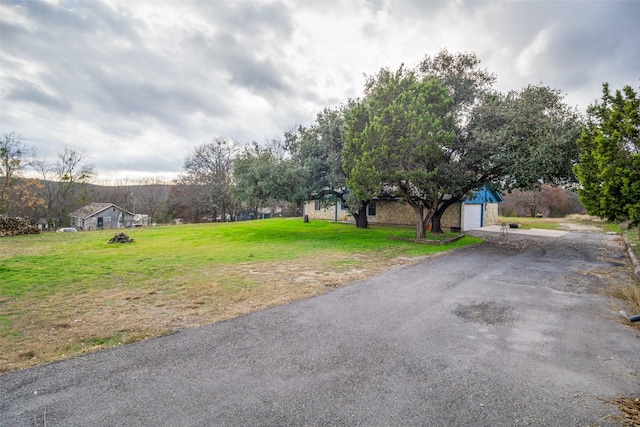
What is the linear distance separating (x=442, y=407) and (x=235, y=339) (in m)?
→ 2.53

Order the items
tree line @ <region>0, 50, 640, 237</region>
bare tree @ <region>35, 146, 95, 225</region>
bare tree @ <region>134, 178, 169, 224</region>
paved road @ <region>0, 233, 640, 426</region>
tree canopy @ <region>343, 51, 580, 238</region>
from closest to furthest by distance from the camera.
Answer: paved road @ <region>0, 233, 640, 426</region> → tree line @ <region>0, 50, 640, 237</region> → tree canopy @ <region>343, 51, 580, 238</region> → bare tree @ <region>35, 146, 95, 225</region> → bare tree @ <region>134, 178, 169, 224</region>

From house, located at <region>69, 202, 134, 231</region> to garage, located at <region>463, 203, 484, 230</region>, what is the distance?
37904 mm

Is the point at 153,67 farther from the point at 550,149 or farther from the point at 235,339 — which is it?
the point at 550,149

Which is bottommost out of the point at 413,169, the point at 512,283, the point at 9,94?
the point at 512,283

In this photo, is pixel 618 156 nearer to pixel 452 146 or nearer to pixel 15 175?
pixel 452 146

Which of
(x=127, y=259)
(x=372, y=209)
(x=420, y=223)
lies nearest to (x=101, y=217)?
(x=372, y=209)

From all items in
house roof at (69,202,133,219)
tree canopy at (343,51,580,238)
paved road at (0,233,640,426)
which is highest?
tree canopy at (343,51,580,238)

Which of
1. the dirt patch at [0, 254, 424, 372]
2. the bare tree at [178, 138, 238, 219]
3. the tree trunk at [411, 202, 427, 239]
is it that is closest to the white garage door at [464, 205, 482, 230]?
the tree trunk at [411, 202, 427, 239]

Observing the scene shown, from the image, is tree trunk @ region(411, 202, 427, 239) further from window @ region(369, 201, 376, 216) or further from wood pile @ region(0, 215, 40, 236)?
wood pile @ region(0, 215, 40, 236)

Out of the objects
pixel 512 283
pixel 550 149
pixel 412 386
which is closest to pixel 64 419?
pixel 412 386

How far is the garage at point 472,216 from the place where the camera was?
830 inches

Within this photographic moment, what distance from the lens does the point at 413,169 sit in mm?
12570

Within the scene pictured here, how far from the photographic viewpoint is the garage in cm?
2109

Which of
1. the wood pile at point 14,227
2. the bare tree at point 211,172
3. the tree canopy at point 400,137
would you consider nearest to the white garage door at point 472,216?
the tree canopy at point 400,137
